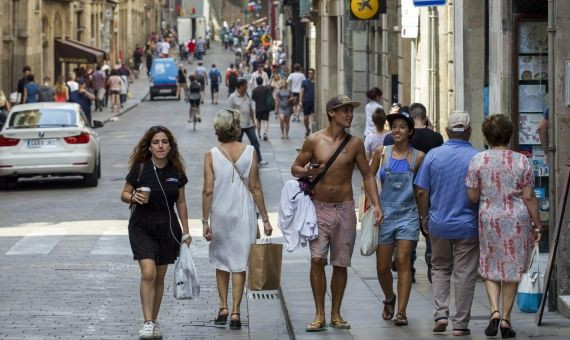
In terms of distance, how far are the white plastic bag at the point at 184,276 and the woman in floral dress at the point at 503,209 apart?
7.09ft

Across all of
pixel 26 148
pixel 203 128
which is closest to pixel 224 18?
pixel 203 128

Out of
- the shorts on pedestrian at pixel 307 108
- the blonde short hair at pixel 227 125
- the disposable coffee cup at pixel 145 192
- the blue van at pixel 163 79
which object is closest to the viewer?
the disposable coffee cup at pixel 145 192

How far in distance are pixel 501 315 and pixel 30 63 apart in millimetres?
43067

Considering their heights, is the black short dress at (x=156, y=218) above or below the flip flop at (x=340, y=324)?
above

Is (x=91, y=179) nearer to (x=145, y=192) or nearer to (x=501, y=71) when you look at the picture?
(x=501, y=71)

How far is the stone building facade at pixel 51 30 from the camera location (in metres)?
49.7

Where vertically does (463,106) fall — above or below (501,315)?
above

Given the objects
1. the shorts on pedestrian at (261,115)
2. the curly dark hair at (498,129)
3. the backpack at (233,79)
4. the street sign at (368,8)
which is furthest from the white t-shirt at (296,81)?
the curly dark hair at (498,129)

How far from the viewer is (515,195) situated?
10.6m

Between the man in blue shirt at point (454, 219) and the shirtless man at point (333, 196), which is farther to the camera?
the shirtless man at point (333, 196)

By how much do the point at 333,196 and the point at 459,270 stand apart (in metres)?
1.11

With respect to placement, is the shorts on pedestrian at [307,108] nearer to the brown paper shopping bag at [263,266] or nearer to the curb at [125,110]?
the curb at [125,110]

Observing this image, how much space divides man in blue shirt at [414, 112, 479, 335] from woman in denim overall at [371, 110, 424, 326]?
45 cm

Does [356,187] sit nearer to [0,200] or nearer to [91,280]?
[0,200]
